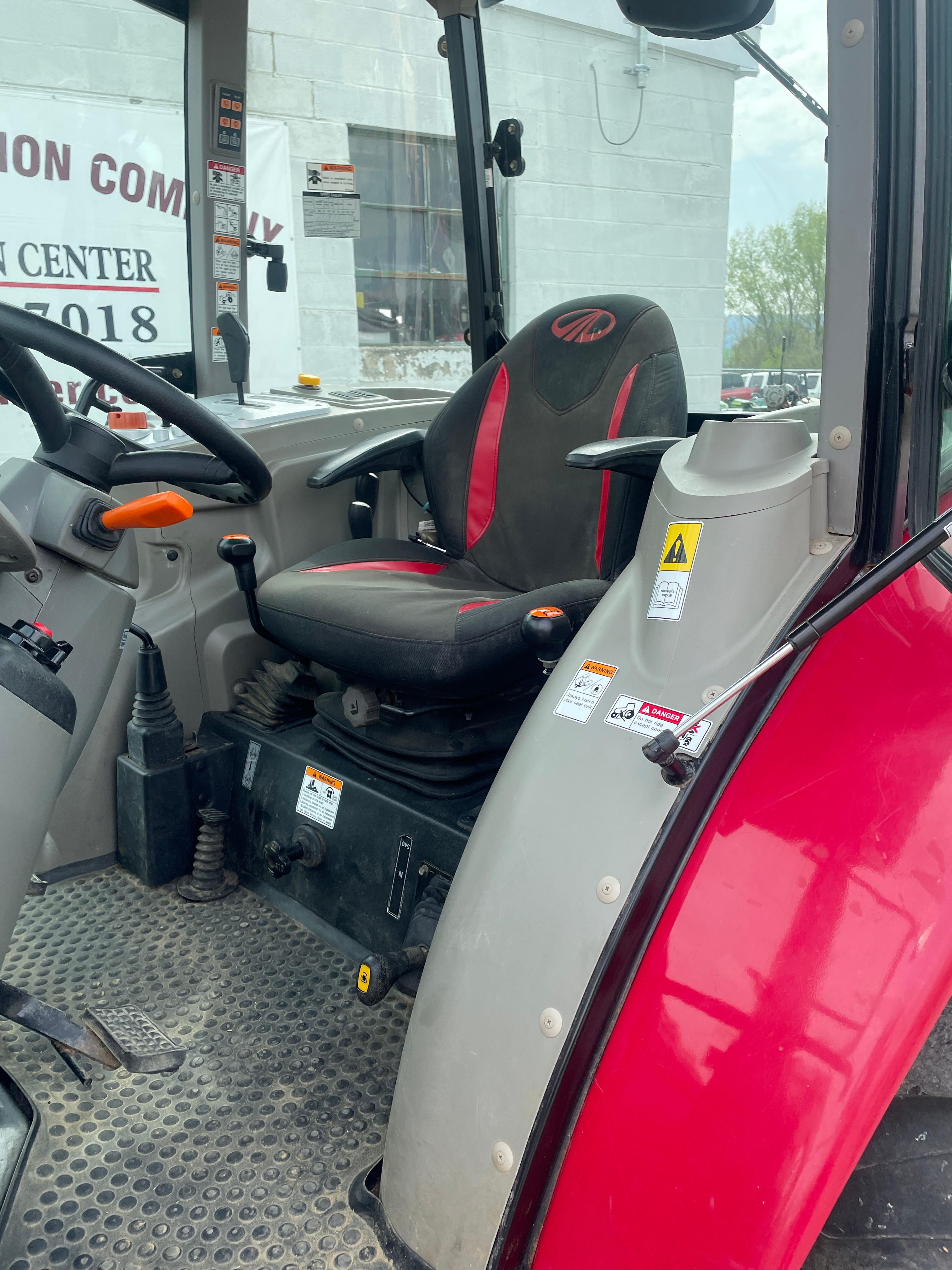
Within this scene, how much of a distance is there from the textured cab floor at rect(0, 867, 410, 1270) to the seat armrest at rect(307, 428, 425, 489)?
790 millimetres

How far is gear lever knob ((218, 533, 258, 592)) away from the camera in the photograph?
167cm

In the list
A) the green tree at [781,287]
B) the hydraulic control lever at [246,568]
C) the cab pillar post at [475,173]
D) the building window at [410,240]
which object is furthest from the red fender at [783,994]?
the building window at [410,240]

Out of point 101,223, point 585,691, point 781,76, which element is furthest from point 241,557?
point 101,223

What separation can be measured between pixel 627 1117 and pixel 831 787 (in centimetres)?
29

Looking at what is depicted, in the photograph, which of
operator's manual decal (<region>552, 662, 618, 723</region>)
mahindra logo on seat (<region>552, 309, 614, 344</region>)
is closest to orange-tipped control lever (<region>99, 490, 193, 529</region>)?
operator's manual decal (<region>552, 662, 618, 723</region>)

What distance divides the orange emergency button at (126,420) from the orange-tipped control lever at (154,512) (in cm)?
74

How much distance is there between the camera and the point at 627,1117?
2.35ft

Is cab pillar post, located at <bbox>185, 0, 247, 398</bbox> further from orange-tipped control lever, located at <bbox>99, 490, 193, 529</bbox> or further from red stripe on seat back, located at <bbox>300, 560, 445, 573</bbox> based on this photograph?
orange-tipped control lever, located at <bbox>99, 490, 193, 529</bbox>

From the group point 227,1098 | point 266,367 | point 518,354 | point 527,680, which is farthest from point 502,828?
point 266,367

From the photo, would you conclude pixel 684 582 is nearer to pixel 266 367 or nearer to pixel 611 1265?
pixel 611 1265

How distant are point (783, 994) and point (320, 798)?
3.23ft

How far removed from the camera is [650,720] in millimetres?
812

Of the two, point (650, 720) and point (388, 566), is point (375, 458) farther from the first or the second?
point (650, 720)

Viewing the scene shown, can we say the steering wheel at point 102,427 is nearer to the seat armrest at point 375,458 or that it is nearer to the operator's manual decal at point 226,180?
the seat armrest at point 375,458
